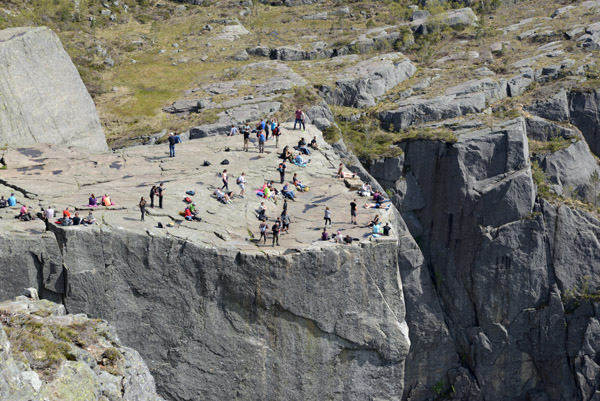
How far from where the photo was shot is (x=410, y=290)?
6931 centimetres

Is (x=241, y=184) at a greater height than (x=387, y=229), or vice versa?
(x=241, y=184)

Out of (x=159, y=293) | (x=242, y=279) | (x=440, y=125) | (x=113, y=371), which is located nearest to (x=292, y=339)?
(x=242, y=279)

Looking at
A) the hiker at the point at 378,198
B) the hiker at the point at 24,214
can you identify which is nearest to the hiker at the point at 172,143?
the hiker at the point at 24,214

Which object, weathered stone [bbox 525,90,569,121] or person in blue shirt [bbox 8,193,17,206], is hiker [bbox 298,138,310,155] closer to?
person in blue shirt [bbox 8,193,17,206]

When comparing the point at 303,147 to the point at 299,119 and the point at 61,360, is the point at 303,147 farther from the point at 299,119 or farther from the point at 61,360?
the point at 61,360

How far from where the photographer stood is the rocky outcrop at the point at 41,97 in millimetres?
60562

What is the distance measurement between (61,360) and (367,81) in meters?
63.7

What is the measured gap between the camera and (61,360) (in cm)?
2736

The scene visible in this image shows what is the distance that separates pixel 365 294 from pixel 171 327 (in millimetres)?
10753

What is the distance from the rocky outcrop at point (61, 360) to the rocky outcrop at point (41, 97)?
30.1 meters

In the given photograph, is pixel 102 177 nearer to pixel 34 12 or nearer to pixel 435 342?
pixel 435 342

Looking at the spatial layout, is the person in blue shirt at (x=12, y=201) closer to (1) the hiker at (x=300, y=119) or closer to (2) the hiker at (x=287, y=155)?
(2) the hiker at (x=287, y=155)

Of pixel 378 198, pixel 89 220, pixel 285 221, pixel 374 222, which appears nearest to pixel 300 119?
pixel 378 198

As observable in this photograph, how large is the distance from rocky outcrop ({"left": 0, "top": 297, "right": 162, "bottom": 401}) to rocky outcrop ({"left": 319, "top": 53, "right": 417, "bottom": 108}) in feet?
182
